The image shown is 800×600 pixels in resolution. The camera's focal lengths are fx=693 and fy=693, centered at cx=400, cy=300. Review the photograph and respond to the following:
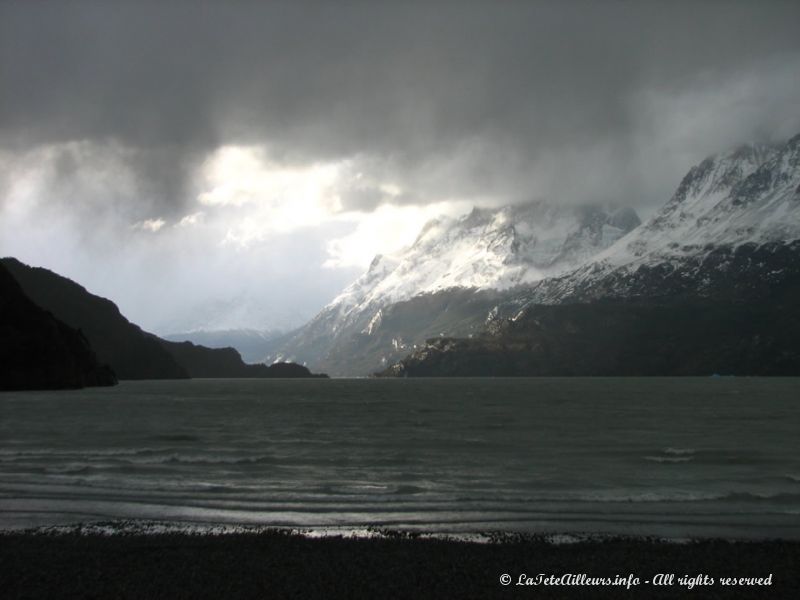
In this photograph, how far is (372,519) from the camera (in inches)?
1615

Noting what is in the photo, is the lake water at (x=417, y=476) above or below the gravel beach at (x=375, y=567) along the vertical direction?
above

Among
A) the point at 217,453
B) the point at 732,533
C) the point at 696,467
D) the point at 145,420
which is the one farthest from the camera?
the point at 145,420

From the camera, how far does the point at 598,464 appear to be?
63.9m

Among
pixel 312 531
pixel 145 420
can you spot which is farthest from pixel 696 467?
pixel 145 420

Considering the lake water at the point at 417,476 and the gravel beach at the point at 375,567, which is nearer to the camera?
the gravel beach at the point at 375,567

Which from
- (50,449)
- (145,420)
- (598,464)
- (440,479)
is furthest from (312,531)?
(145,420)

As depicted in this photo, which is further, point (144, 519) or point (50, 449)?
point (50, 449)

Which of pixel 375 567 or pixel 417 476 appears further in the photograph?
pixel 417 476

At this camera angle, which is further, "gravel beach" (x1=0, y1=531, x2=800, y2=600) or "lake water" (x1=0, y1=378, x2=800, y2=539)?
"lake water" (x1=0, y1=378, x2=800, y2=539)

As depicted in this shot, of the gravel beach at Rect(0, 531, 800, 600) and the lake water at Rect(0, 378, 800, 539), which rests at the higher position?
the lake water at Rect(0, 378, 800, 539)

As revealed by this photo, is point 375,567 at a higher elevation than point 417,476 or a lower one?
lower

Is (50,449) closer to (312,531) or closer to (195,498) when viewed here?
(195,498)

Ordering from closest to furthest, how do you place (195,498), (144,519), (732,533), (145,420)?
(732,533)
(144,519)
(195,498)
(145,420)

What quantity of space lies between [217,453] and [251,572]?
43482mm
